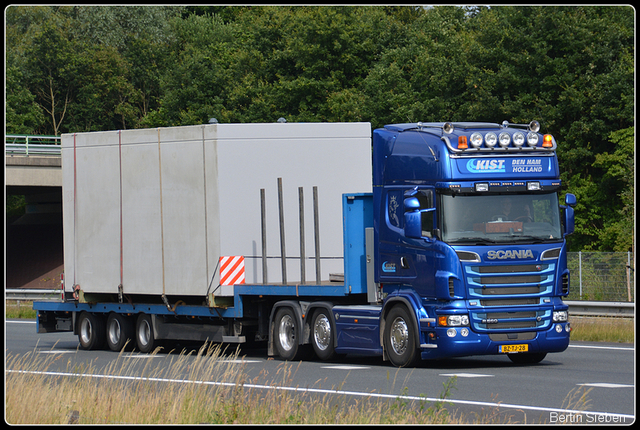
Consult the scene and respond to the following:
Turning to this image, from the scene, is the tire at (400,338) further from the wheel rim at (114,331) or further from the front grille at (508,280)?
the wheel rim at (114,331)

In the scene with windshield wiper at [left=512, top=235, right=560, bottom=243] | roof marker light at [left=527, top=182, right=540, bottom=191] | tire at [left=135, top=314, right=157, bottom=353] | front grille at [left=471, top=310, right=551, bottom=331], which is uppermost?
roof marker light at [left=527, top=182, right=540, bottom=191]

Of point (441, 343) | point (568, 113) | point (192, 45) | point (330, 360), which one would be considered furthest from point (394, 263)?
point (192, 45)

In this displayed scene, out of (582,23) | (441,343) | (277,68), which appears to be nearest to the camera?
(441,343)

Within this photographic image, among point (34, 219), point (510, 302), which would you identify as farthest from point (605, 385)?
point (34, 219)

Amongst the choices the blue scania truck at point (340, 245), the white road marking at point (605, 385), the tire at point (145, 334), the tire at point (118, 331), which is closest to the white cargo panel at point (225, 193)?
the blue scania truck at point (340, 245)

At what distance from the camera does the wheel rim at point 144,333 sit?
62.7 feet

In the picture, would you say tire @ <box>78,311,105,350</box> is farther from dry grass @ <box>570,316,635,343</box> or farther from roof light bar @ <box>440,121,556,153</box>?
dry grass @ <box>570,316,635,343</box>

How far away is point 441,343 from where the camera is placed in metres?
14.2

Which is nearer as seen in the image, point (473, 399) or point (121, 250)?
point (473, 399)

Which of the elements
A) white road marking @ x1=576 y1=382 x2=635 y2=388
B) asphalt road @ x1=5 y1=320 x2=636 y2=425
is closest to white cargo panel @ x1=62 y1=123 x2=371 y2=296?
asphalt road @ x1=5 y1=320 x2=636 y2=425

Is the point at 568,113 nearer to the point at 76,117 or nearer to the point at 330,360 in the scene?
the point at 330,360

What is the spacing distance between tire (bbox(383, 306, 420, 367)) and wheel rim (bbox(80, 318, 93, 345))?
7606mm

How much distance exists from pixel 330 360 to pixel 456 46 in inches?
1090

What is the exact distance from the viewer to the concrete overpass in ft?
153
